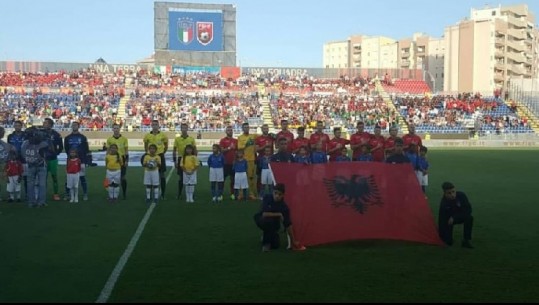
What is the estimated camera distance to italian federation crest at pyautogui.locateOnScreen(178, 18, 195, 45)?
50188mm

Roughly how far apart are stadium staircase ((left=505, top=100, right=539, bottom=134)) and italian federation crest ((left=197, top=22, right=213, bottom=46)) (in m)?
24.9

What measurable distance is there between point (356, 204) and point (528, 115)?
4261cm

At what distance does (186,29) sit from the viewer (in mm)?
50188

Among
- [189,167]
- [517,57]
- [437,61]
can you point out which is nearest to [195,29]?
[189,167]

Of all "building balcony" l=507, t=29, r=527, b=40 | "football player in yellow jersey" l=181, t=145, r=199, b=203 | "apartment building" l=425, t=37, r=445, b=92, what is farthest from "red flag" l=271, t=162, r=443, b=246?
"apartment building" l=425, t=37, r=445, b=92

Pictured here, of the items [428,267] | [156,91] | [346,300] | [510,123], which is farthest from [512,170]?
[156,91]

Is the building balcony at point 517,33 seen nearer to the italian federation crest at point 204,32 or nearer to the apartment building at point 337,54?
the apartment building at point 337,54

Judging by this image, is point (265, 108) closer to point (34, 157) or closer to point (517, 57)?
point (34, 157)

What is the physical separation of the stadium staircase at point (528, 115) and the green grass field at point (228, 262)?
1397 inches

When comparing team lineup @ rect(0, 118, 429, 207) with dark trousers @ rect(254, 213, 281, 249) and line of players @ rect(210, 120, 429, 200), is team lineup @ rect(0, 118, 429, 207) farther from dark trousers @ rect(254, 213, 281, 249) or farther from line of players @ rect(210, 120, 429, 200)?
dark trousers @ rect(254, 213, 281, 249)

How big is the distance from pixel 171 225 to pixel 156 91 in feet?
134

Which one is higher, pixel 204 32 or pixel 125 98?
pixel 204 32

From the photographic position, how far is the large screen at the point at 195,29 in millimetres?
50188

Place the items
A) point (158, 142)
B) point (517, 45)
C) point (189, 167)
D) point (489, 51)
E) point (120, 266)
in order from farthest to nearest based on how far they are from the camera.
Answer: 1. point (517, 45)
2. point (489, 51)
3. point (158, 142)
4. point (189, 167)
5. point (120, 266)
